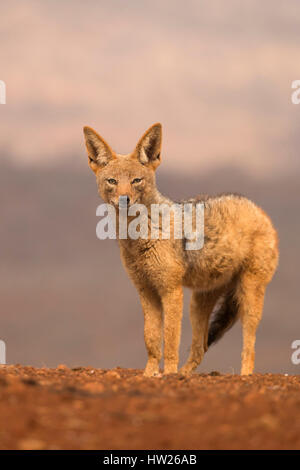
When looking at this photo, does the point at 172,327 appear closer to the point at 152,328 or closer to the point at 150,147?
the point at 152,328

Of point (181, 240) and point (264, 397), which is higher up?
point (181, 240)

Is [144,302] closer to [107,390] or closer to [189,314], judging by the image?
[189,314]

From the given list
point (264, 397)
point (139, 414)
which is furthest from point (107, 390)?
point (264, 397)

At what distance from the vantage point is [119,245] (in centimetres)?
838

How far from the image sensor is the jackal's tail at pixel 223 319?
9727mm

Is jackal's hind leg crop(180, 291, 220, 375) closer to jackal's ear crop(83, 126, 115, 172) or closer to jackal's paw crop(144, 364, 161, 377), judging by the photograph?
jackal's paw crop(144, 364, 161, 377)

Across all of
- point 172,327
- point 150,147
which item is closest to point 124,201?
point 150,147

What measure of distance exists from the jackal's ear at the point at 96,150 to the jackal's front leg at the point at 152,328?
1.85m

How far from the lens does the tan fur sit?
7949 mm

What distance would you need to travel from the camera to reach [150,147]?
808 centimetres

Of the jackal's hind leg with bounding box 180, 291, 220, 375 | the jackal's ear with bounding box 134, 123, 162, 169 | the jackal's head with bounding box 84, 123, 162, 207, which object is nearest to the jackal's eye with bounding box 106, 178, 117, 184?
the jackal's head with bounding box 84, 123, 162, 207

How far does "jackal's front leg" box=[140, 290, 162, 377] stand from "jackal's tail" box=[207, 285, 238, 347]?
5.77 feet
